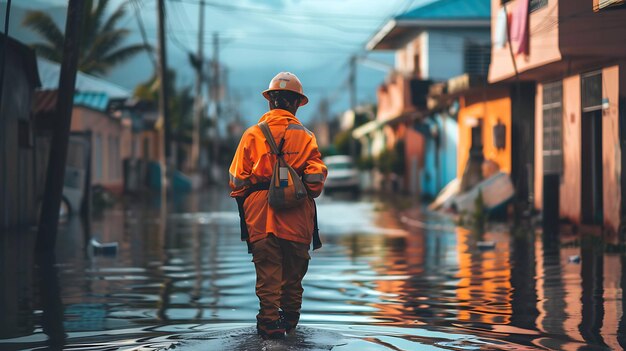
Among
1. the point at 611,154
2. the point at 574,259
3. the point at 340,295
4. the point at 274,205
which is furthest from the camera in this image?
the point at 611,154

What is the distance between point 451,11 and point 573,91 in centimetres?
2433

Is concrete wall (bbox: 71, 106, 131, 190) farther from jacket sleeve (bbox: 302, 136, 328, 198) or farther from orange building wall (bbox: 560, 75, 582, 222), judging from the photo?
jacket sleeve (bbox: 302, 136, 328, 198)

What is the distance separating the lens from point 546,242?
1895cm

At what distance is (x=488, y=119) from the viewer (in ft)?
101

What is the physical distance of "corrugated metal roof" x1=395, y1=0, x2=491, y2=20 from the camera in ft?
147

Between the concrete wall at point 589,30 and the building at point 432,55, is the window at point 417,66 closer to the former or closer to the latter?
the building at point 432,55

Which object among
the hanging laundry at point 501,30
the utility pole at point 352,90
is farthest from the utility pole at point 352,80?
the hanging laundry at point 501,30

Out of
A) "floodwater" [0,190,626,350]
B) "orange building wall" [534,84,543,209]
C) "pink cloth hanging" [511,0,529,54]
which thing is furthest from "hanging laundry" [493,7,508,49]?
"floodwater" [0,190,626,350]

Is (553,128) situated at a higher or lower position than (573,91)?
lower

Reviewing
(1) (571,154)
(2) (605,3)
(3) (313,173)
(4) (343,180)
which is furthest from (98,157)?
(3) (313,173)

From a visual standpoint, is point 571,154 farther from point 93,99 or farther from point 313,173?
point 93,99

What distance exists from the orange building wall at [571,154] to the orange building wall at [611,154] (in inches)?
71.2

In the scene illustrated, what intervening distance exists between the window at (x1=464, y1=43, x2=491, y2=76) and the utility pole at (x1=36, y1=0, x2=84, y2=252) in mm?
30566

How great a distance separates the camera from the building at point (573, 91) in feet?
61.1
